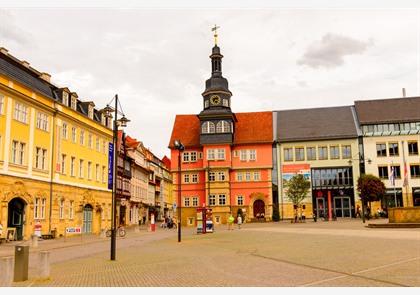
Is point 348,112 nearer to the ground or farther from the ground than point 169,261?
farther from the ground

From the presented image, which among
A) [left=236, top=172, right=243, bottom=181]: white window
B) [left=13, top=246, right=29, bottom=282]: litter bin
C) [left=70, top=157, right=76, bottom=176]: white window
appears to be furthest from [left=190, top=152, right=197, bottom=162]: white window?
[left=13, top=246, right=29, bottom=282]: litter bin

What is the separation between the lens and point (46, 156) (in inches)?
1500

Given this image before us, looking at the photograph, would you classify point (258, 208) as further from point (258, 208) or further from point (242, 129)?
point (242, 129)

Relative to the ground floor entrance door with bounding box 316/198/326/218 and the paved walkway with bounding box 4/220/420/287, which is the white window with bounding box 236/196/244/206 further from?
the paved walkway with bounding box 4/220/420/287

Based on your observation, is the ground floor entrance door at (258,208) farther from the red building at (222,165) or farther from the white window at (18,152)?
the white window at (18,152)

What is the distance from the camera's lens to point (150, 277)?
508 inches

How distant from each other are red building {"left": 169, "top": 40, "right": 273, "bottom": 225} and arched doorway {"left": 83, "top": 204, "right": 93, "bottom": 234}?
18284mm

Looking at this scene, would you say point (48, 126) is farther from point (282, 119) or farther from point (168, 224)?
point (282, 119)

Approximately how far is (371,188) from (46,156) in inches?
1497

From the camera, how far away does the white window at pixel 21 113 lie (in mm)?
33719

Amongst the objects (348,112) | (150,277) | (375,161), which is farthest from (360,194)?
(150,277)

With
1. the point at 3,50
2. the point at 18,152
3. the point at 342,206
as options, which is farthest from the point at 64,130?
the point at 342,206

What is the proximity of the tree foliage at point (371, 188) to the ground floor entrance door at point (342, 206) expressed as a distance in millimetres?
5642

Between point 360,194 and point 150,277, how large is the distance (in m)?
51.1
